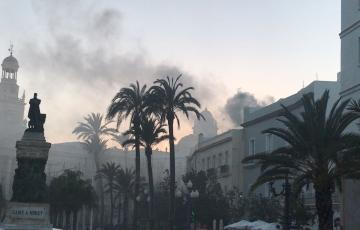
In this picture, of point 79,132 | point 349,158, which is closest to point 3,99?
point 79,132

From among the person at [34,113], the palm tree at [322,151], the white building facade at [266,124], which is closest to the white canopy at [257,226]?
the white building facade at [266,124]

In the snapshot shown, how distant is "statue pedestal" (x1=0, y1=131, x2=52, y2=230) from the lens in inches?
1195

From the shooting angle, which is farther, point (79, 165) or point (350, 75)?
point (79, 165)

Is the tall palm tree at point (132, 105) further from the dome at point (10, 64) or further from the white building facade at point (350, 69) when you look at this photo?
the dome at point (10, 64)

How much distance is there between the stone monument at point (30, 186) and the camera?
30.2m

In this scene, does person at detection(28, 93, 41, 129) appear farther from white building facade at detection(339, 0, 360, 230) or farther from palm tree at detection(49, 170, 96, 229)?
palm tree at detection(49, 170, 96, 229)

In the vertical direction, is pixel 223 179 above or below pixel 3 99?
below

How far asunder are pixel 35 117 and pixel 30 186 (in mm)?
3800

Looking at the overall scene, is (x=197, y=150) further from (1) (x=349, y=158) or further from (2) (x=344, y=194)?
(1) (x=349, y=158)

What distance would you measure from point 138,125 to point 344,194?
22.4 meters

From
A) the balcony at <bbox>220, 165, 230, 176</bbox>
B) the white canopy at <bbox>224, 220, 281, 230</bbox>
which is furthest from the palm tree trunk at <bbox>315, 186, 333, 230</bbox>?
the balcony at <bbox>220, 165, 230, 176</bbox>

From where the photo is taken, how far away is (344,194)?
33.6 m

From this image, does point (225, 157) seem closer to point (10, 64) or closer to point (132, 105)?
point (132, 105)

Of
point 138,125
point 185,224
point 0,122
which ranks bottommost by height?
point 185,224
